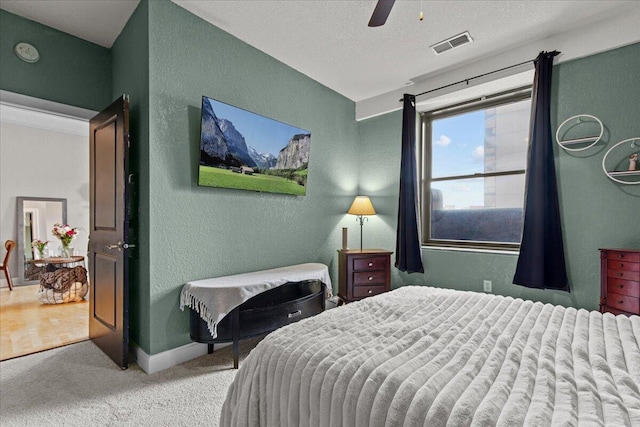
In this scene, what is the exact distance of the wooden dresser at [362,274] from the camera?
11.7ft

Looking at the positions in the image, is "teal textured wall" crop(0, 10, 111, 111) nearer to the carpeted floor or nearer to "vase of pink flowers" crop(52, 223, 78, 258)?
the carpeted floor

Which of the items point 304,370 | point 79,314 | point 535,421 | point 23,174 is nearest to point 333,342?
point 304,370

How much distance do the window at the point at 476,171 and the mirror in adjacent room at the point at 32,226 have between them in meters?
6.44

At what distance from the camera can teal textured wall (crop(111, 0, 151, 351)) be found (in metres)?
2.33

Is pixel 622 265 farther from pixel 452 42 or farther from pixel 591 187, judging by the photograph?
pixel 452 42

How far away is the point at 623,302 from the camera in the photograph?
2229mm

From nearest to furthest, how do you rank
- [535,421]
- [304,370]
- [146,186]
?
1. [535,421]
2. [304,370]
3. [146,186]

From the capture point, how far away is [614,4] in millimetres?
2383

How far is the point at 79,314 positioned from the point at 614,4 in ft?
20.3

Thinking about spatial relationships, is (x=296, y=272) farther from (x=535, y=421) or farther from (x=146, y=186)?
(x=535, y=421)

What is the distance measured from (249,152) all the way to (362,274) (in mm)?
1894

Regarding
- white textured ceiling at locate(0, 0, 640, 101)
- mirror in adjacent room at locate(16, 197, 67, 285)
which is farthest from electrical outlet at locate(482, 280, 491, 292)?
mirror in adjacent room at locate(16, 197, 67, 285)

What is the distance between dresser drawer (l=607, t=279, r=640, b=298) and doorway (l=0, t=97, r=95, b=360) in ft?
16.4

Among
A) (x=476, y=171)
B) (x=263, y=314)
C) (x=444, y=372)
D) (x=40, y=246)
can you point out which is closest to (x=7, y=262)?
(x=40, y=246)
